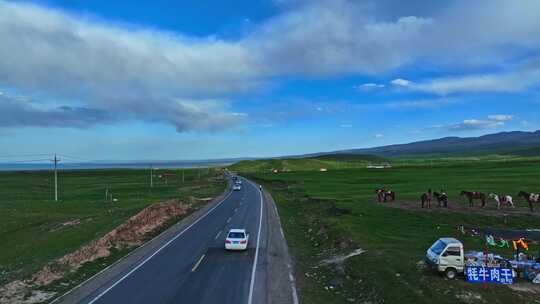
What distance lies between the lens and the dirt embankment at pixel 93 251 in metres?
20.1

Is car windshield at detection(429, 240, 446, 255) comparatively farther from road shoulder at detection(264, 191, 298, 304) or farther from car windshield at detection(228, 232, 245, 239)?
car windshield at detection(228, 232, 245, 239)

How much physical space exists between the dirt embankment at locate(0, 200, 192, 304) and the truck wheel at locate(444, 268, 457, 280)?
63.2ft

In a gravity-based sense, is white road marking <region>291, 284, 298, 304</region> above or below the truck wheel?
below

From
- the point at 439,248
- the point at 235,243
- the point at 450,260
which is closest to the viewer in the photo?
the point at 450,260

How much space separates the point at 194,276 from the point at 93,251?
33.7 ft

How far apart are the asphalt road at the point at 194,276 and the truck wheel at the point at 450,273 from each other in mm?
8820

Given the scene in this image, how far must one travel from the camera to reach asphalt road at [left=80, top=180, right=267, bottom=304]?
1912 cm

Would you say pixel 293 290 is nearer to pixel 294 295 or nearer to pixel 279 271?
pixel 294 295

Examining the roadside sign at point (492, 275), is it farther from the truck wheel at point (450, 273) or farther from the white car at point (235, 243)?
the white car at point (235, 243)

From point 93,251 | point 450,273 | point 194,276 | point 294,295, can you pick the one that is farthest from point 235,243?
point 450,273

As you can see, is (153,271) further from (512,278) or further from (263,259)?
(512,278)

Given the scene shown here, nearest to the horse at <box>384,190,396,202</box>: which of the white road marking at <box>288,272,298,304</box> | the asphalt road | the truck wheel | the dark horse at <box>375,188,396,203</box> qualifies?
the dark horse at <box>375,188,396,203</box>

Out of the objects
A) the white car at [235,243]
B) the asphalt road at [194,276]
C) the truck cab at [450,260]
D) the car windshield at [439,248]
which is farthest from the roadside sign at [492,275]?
the white car at [235,243]

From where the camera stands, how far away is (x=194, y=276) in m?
22.8
